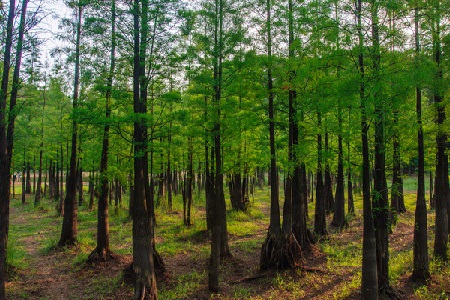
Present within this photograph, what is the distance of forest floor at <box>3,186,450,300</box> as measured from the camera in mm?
10562

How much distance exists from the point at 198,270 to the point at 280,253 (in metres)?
3.53

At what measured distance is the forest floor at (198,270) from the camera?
10562mm

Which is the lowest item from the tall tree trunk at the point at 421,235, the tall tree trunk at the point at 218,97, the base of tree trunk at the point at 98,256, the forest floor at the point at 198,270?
the forest floor at the point at 198,270

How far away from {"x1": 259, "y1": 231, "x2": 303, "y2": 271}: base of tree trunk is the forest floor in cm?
33

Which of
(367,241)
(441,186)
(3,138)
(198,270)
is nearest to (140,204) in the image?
(3,138)

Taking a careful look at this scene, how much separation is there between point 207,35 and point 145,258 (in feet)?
27.9

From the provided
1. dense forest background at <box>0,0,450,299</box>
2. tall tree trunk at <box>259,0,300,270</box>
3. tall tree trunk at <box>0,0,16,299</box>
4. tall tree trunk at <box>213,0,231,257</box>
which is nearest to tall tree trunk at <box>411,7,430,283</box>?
dense forest background at <box>0,0,450,299</box>

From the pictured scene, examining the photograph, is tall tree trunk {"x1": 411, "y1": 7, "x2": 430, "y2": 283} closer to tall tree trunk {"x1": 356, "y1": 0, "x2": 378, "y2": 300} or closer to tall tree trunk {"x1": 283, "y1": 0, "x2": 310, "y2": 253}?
tall tree trunk {"x1": 356, "y1": 0, "x2": 378, "y2": 300}

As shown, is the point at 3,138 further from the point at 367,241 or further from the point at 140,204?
the point at 367,241

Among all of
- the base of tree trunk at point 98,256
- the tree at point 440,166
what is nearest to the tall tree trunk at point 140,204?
the base of tree trunk at point 98,256

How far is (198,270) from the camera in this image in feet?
42.3

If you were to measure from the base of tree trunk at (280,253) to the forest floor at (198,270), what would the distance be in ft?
1.08

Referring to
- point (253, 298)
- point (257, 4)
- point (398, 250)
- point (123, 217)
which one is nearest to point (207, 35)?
point (257, 4)

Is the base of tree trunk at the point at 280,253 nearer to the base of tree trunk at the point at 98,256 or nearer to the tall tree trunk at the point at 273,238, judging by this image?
the tall tree trunk at the point at 273,238
